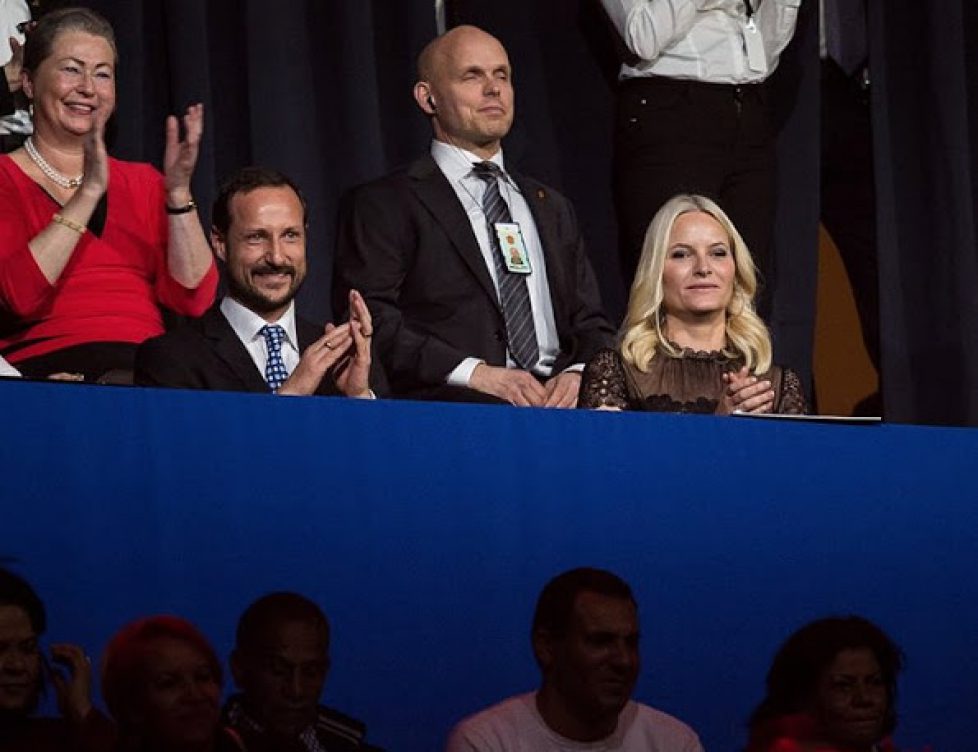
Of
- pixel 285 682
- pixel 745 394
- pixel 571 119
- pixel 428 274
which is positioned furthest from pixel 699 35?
pixel 285 682

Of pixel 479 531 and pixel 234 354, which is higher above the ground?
pixel 234 354

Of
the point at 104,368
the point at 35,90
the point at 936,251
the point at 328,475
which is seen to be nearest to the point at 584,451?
the point at 328,475

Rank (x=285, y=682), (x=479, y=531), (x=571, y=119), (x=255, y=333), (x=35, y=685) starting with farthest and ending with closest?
(x=571, y=119), (x=255, y=333), (x=479, y=531), (x=285, y=682), (x=35, y=685)

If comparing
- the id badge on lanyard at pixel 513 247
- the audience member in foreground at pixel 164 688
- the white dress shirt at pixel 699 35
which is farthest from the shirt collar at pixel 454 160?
the audience member in foreground at pixel 164 688

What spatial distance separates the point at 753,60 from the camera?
12.8ft

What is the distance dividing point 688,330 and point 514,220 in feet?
1.50

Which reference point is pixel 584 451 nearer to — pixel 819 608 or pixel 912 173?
pixel 819 608

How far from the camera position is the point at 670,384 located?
10.6 feet

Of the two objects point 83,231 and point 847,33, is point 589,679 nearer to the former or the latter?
point 83,231

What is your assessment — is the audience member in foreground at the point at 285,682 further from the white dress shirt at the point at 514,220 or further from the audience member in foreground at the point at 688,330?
the white dress shirt at the point at 514,220

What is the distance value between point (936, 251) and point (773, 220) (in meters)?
0.52

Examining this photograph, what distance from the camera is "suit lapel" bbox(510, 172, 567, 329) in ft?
11.7

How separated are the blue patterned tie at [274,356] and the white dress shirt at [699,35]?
44.2 inches

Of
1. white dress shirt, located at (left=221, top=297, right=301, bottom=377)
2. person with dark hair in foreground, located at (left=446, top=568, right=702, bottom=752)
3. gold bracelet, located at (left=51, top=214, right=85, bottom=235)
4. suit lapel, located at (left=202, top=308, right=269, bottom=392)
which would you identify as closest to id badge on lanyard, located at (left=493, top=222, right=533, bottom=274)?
white dress shirt, located at (left=221, top=297, right=301, bottom=377)
